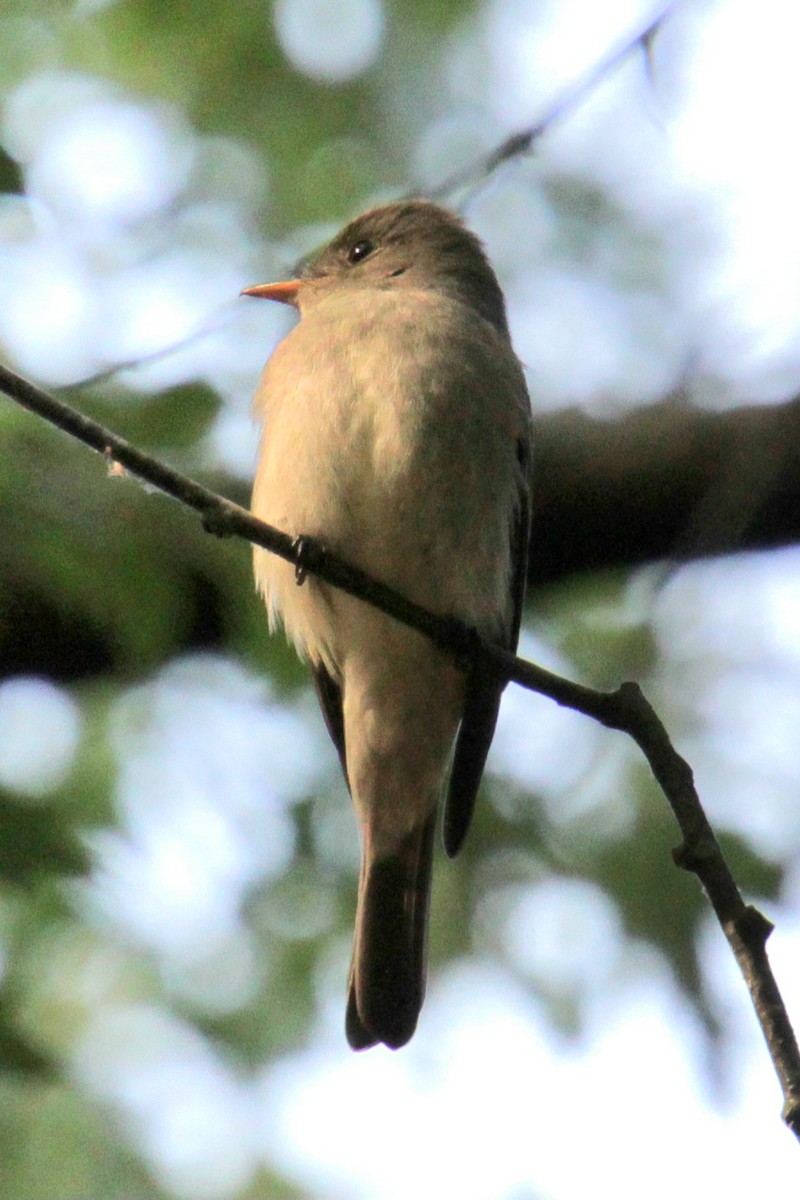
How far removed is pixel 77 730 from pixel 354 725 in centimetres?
170

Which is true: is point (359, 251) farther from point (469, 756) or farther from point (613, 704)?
point (613, 704)

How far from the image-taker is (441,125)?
23.5 feet

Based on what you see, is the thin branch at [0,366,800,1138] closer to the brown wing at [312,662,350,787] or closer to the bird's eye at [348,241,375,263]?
the brown wing at [312,662,350,787]

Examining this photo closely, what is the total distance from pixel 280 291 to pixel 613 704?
2.80 metres

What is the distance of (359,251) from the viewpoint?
5688mm

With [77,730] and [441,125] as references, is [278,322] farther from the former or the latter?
[77,730]

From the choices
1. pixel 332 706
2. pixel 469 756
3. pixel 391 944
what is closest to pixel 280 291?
pixel 332 706

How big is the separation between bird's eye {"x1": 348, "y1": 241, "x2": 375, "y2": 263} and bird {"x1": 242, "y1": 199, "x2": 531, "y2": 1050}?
13.4 inches

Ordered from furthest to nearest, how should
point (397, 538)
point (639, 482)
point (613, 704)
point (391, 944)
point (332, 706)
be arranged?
point (639, 482)
point (332, 706)
point (391, 944)
point (397, 538)
point (613, 704)

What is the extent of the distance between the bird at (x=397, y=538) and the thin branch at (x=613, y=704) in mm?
629

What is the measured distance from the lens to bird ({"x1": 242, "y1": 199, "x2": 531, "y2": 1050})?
4328 millimetres

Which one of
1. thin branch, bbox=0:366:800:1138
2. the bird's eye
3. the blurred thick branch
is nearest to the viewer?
thin branch, bbox=0:366:800:1138

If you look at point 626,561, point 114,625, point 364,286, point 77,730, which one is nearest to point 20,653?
point 77,730

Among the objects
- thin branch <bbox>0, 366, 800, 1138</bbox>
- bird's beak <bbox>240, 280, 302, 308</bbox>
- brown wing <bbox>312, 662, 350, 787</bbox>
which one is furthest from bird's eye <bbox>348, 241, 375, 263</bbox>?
thin branch <bbox>0, 366, 800, 1138</bbox>
